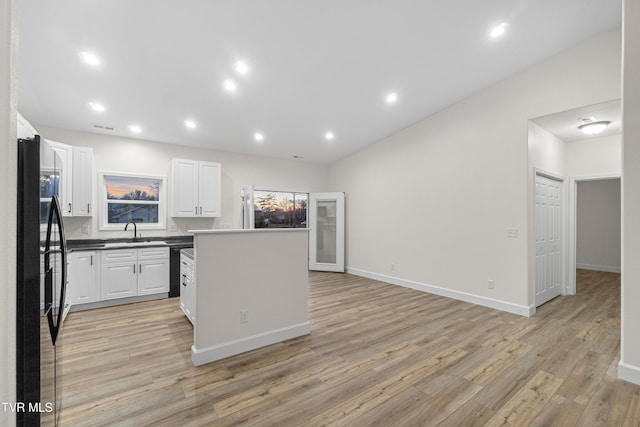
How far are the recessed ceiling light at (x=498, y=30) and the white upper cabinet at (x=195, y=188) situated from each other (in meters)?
4.83

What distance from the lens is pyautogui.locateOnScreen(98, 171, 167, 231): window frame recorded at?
4820mm

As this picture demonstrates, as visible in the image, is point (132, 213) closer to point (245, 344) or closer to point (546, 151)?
point (245, 344)

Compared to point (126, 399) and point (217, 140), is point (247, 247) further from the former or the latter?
point (217, 140)

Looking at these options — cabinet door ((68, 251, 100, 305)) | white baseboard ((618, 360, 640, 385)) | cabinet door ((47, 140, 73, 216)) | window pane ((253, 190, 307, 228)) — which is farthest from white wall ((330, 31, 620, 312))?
cabinet door ((47, 140, 73, 216))

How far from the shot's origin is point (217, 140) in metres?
5.50

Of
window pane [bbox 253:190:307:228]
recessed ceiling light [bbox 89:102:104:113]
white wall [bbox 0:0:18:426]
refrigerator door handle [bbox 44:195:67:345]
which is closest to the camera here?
white wall [bbox 0:0:18:426]

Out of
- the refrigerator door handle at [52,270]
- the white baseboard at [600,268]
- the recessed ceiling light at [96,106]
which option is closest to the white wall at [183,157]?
the recessed ceiling light at [96,106]

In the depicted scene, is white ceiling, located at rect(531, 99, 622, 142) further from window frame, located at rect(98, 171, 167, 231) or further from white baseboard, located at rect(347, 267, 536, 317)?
window frame, located at rect(98, 171, 167, 231)

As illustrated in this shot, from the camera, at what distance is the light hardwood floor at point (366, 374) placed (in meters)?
1.95

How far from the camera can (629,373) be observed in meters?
2.36

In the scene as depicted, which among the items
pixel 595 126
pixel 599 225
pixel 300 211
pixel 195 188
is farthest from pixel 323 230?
pixel 599 225

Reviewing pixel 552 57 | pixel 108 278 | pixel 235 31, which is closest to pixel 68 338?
pixel 108 278

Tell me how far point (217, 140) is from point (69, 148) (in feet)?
7.31

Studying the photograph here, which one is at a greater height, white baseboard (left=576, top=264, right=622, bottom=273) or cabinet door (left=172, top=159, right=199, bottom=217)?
cabinet door (left=172, top=159, right=199, bottom=217)
